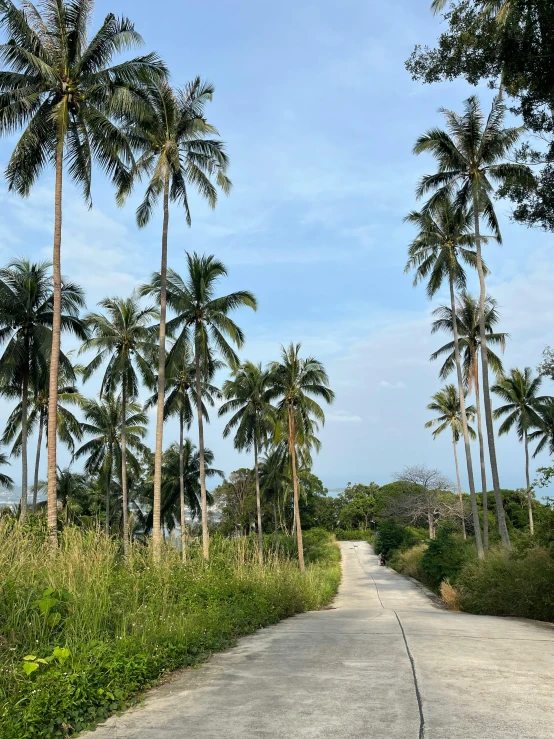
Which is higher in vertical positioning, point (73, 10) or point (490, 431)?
point (73, 10)

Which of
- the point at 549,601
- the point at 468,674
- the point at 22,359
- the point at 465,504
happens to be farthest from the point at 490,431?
the point at 465,504

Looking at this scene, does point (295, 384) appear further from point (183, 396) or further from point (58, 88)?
point (58, 88)

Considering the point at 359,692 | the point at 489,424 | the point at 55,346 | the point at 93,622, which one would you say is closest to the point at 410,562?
the point at 489,424

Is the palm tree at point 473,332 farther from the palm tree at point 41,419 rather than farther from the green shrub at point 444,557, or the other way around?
the palm tree at point 41,419

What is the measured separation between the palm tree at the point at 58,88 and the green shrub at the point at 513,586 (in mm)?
10860

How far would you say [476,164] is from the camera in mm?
22734

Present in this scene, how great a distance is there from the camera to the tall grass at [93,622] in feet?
13.9

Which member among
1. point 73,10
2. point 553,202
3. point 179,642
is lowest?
point 179,642

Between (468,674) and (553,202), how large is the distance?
9.72m

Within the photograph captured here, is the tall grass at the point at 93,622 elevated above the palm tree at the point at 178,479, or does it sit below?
below

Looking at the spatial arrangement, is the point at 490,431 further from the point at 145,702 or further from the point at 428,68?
the point at 145,702

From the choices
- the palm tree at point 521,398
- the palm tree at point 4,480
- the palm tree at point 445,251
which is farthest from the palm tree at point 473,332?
the palm tree at point 4,480

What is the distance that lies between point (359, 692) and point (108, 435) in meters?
41.3

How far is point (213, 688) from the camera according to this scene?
204 inches
